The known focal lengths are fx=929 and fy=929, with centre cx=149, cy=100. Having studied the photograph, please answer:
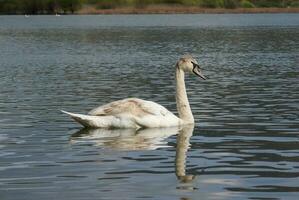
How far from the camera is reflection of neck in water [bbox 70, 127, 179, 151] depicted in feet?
58.4

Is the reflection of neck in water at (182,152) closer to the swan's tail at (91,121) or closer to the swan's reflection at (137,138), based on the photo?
the swan's reflection at (137,138)

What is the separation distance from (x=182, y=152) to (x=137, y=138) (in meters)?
1.95

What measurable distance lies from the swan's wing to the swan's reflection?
1.20 feet

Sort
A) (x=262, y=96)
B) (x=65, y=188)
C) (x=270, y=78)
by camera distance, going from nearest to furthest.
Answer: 1. (x=65, y=188)
2. (x=262, y=96)
3. (x=270, y=78)

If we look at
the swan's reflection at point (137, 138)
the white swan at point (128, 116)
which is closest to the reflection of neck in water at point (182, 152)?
the swan's reflection at point (137, 138)

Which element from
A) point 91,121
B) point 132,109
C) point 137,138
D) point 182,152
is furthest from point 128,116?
point 182,152

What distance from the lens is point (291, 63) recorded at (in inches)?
1800

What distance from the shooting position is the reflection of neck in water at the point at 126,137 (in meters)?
17.8

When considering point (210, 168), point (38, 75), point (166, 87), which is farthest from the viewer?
point (38, 75)

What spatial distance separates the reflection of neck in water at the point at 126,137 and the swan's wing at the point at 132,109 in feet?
1.20

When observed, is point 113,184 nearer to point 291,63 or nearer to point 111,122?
point 111,122

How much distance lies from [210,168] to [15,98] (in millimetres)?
13743

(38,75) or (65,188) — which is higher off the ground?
(65,188)

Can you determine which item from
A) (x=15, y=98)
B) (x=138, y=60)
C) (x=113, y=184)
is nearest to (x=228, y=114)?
(x=15, y=98)
